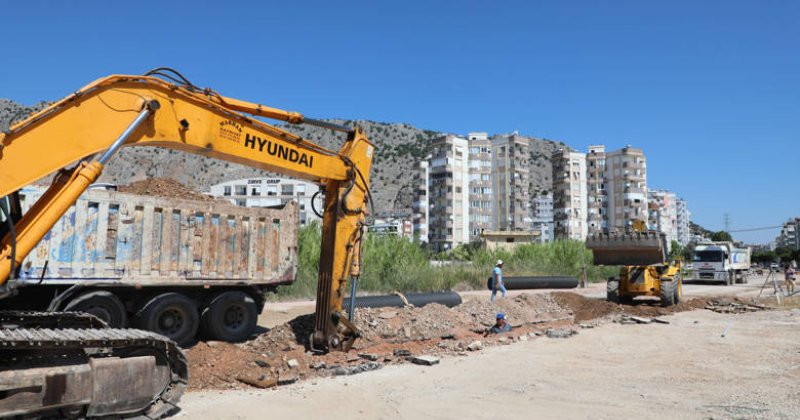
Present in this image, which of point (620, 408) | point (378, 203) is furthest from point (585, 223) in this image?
point (620, 408)

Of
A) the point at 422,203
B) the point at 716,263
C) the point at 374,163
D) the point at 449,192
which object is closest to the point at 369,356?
the point at 716,263

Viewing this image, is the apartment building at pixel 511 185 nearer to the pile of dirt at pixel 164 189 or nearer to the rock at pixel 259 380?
the pile of dirt at pixel 164 189

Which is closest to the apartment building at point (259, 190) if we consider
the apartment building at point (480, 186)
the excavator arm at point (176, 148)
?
the apartment building at point (480, 186)

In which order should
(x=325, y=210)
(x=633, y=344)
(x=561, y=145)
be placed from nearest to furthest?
1. (x=325, y=210)
2. (x=633, y=344)
3. (x=561, y=145)

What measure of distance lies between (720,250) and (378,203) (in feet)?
303

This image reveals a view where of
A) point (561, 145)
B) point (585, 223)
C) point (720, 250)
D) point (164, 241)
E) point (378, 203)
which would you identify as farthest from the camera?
point (561, 145)

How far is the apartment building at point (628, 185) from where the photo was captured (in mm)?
87062

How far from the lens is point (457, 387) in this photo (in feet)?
26.3

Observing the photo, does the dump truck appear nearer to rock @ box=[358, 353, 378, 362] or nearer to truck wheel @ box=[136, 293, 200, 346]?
truck wheel @ box=[136, 293, 200, 346]

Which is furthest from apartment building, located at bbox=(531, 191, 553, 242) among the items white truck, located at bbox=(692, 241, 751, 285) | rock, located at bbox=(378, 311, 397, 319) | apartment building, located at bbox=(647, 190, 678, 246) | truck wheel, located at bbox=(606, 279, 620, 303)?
rock, located at bbox=(378, 311, 397, 319)

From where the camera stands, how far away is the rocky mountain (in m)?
101

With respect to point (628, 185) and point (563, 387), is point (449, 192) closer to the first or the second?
point (628, 185)

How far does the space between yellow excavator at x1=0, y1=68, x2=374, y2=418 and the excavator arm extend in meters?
0.01

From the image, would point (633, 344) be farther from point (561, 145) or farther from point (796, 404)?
point (561, 145)
